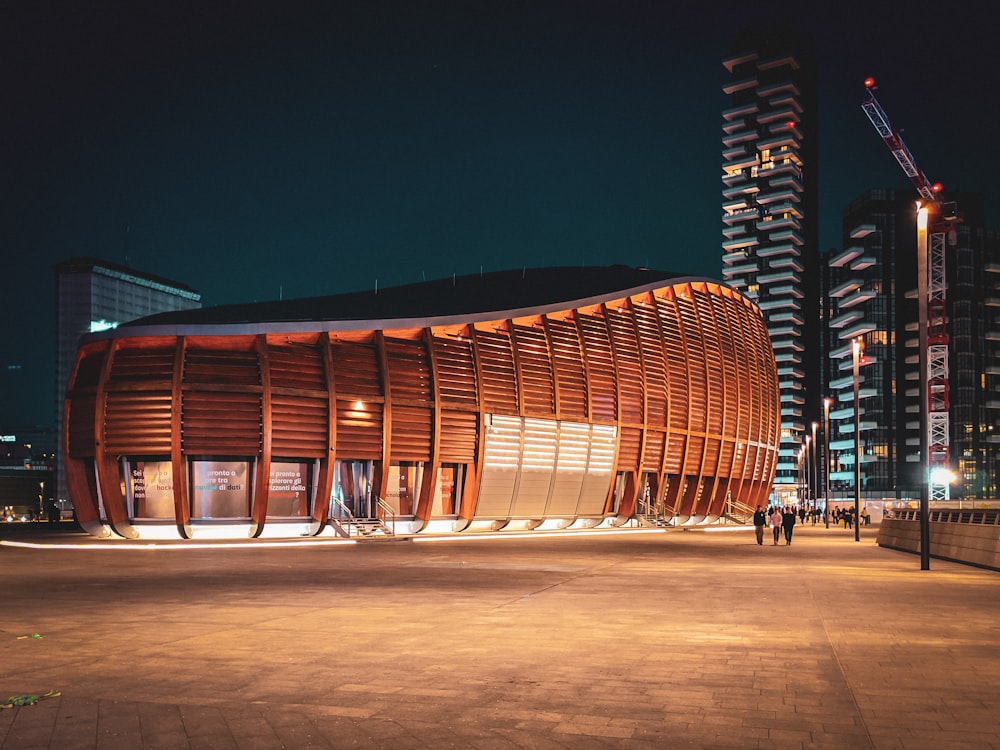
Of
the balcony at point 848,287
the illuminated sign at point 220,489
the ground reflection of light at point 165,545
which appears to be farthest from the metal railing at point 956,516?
the balcony at point 848,287

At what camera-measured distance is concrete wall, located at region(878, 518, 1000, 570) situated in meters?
23.4

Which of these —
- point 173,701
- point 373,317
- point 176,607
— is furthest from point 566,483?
point 173,701

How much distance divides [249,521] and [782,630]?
27.3 m

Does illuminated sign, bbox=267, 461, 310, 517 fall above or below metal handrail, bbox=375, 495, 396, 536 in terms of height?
above

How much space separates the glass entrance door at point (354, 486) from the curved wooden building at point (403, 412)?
84 millimetres

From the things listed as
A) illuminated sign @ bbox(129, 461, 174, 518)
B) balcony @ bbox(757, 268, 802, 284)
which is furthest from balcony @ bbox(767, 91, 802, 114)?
illuminated sign @ bbox(129, 461, 174, 518)

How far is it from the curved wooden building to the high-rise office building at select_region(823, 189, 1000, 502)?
103 metres

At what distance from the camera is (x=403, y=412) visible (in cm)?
3972

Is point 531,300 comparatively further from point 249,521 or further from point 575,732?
point 575,732

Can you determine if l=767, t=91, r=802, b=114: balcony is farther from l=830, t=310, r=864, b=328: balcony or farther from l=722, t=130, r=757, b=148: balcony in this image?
l=830, t=310, r=864, b=328: balcony

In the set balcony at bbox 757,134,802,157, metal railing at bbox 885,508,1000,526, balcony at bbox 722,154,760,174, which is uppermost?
balcony at bbox 757,134,802,157

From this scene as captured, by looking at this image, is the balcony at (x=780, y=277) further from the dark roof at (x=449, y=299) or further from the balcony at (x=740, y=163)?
the dark roof at (x=449, y=299)

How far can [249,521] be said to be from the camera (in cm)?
3647

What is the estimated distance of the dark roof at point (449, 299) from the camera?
40000 millimetres
